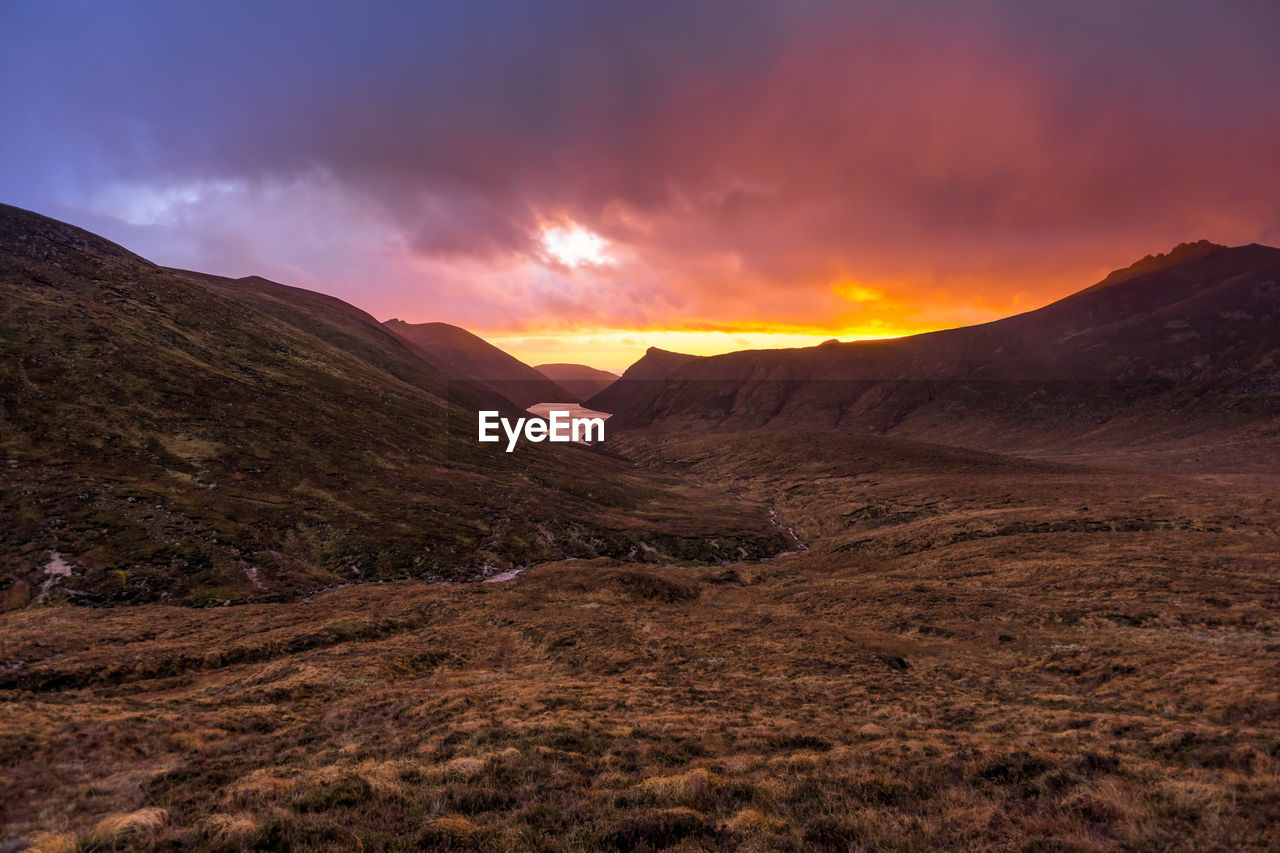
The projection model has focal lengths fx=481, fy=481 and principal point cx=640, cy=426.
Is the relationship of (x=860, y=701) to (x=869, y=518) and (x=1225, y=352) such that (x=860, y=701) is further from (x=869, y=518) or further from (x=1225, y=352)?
(x=1225, y=352)

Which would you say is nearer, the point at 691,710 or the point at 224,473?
the point at 691,710

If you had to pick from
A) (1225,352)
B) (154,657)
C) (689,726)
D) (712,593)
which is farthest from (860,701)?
(1225,352)

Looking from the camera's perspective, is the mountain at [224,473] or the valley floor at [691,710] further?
the mountain at [224,473]

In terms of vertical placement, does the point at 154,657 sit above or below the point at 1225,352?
below

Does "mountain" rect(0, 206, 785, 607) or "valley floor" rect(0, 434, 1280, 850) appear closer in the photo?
"valley floor" rect(0, 434, 1280, 850)
